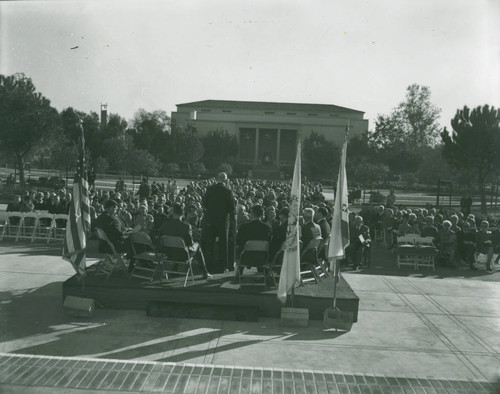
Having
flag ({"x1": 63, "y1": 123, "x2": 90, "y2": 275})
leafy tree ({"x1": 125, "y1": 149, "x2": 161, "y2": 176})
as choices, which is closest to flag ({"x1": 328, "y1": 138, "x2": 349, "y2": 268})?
flag ({"x1": 63, "y1": 123, "x2": 90, "y2": 275})

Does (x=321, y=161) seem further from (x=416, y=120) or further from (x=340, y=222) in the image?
(x=340, y=222)

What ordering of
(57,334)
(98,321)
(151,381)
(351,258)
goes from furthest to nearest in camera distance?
(351,258) < (98,321) < (57,334) < (151,381)

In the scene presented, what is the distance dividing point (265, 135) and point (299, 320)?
75.1 metres

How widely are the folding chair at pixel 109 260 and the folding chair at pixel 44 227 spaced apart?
5.60 metres

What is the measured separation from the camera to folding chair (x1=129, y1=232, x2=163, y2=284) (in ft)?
28.1

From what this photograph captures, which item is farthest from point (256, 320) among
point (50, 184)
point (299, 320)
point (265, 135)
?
point (265, 135)

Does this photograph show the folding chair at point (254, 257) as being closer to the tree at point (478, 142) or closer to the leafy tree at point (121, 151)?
the tree at point (478, 142)

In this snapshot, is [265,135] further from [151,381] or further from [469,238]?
[151,381]

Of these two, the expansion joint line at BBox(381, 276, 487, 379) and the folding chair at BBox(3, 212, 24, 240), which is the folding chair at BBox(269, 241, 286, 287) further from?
the folding chair at BBox(3, 212, 24, 240)

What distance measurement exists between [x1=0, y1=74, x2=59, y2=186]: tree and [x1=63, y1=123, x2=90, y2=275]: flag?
2247 centimetres

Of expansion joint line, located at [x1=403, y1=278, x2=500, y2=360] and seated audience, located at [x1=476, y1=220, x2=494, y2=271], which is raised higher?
seated audience, located at [x1=476, y1=220, x2=494, y2=271]

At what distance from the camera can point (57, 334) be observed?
710 cm

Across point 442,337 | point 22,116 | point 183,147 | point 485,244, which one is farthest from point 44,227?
point 183,147

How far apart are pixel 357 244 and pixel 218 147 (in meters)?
60.9
